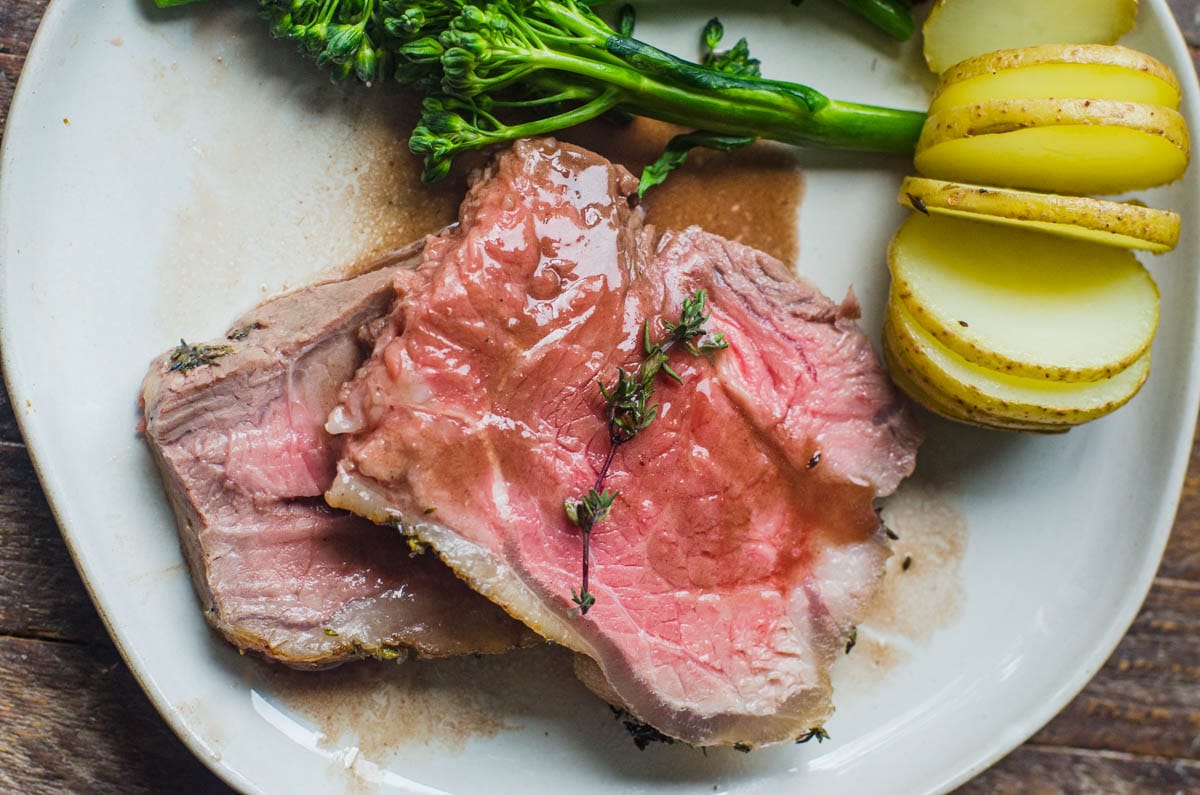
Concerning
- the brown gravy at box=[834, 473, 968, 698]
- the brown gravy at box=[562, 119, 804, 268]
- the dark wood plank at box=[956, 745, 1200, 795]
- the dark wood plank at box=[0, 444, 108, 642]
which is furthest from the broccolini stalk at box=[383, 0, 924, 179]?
the dark wood plank at box=[956, 745, 1200, 795]

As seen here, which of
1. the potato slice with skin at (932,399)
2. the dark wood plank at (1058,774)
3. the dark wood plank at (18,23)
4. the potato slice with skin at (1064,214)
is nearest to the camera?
the potato slice with skin at (1064,214)

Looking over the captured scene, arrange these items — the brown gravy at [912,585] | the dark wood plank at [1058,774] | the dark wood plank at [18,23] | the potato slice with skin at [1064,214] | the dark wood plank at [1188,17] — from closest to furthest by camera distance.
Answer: the potato slice with skin at [1064,214] < the dark wood plank at [18,23] < the brown gravy at [912,585] < the dark wood plank at [1188,17] < the dark wood plank at [1058,774]

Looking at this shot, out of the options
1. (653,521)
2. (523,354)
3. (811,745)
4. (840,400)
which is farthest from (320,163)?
(811,745)

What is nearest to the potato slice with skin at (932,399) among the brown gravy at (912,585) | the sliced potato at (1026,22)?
the brown gravy at (912,585)

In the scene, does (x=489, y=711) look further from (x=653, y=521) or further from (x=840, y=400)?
(x=840, y=400)

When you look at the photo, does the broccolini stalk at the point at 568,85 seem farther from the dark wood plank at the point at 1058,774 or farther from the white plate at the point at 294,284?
the dark wood plank at the point at 1058,774

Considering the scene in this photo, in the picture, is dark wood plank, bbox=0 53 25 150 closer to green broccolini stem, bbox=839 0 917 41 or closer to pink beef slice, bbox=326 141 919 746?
pink beef slice, bbox=326 141 919 746
